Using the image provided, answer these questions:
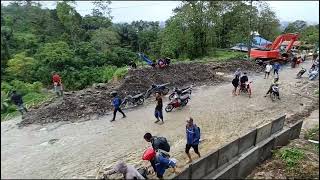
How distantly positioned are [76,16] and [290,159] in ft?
84.7

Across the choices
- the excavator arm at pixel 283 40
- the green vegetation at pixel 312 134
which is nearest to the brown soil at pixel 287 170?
the green vegetation at pixel 312 134

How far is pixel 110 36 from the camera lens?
31.0m

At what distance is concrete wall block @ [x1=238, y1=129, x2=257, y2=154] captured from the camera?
10.3 meters

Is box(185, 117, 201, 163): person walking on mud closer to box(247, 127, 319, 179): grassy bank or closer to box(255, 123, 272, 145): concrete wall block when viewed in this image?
box(247, 127, 319, 179): grassy bank

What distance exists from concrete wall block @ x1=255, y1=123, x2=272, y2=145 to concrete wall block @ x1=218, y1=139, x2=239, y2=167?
1.20 metres

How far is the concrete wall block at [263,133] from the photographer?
11.0 meters

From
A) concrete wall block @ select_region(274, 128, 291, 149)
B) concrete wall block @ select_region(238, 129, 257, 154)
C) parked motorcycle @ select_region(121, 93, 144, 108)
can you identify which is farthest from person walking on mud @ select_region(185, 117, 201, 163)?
parked motorcycle @ select_region(121, 93, 144, 108)

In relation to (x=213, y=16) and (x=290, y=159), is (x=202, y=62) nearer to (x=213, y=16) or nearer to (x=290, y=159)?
(x=213, y=16)

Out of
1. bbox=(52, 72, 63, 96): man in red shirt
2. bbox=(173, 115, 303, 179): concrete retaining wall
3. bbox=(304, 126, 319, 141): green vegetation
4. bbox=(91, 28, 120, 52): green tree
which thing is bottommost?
bbox=(304, 126, 319, 141): green vegetation

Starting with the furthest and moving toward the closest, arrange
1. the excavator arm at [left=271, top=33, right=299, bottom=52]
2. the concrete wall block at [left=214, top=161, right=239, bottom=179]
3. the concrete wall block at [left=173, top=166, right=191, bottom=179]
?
the excavator arm at [left=271, top=33, right=299, bottom=52] < the concrete wall block at [left=214, top=161, right=239, bottom=179] < the concrete wall block at [left=173, top=166, right=191, bottom=179]

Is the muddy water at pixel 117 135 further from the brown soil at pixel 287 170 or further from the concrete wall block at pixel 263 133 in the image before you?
the brown soil at pixel 287 170

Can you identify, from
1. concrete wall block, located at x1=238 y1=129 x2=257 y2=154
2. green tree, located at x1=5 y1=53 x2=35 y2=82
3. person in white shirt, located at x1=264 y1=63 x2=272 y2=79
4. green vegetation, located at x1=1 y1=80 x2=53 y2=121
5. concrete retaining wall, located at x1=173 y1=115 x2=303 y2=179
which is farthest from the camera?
person in white shirt, located at x1=264 y1=63 x2=272 y2=79

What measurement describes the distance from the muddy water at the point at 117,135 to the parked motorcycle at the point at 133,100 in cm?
55

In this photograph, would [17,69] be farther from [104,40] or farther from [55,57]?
[104,40]
